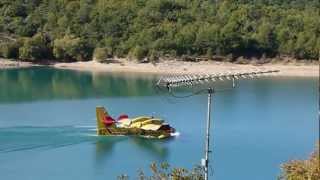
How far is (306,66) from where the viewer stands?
6800 centimetres

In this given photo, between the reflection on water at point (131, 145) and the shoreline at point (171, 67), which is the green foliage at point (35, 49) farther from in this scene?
the reflection on water at point (131, 145)

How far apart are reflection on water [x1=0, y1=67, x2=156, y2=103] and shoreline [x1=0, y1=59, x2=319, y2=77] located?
8.98 ft

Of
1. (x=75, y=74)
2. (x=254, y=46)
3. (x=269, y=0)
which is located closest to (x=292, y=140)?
(x=75, y=74)

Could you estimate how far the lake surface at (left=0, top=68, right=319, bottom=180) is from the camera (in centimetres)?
2755

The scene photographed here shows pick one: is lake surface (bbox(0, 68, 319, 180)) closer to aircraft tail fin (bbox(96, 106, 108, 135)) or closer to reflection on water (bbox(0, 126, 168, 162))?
reflection on water (bbox(0, 126, 168, 162))

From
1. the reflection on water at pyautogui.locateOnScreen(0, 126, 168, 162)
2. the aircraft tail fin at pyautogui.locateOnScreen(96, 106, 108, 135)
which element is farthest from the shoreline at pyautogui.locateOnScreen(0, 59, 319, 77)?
the reflection on water at pyautogui.locateOnScreen(0, 126, 168, 162)

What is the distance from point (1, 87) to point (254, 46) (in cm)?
2778

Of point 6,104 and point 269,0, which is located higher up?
point 269,0

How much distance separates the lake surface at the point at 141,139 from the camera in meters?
27.5

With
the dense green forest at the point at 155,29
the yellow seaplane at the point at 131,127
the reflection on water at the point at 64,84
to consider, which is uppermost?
the dense green forest at the point at 155,29

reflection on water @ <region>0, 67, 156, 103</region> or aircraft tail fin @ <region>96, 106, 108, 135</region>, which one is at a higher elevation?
aircraft tail fin @ <region>96, 106, 108, 135</region>

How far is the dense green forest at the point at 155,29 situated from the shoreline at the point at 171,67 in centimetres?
135

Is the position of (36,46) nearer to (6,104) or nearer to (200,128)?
(6,104)

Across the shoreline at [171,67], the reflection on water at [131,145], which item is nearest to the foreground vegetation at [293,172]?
the reflection on water at [131,145]
